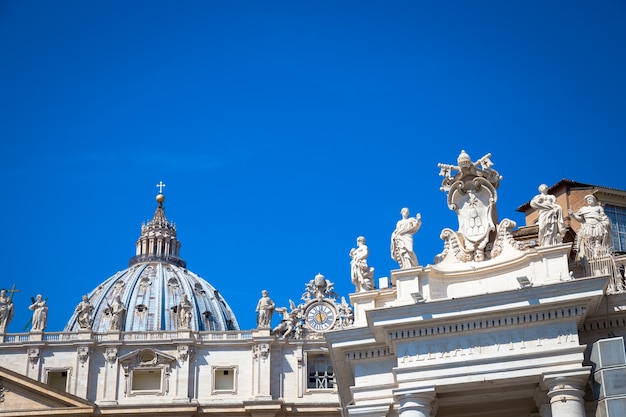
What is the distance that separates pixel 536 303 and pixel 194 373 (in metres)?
59.0

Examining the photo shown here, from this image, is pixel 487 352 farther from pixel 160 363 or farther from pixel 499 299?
pixel 160 363

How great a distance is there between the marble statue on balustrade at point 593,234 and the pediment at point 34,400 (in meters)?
57.9

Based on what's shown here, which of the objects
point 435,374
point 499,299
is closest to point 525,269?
point 499,299

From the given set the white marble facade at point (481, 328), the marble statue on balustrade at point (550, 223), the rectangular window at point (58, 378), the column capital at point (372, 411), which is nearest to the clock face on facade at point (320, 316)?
the rectangular window at point (58, 378)

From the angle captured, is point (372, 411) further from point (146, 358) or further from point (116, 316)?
point (116, 316)

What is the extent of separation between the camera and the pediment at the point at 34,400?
283 feet

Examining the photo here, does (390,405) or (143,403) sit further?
(143,403)

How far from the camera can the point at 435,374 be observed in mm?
33188

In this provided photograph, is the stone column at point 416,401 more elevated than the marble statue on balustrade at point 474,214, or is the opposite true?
the marble statue on balustrade at point 474,214

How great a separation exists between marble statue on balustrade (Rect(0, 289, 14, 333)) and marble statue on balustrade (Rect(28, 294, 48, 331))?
1.88m

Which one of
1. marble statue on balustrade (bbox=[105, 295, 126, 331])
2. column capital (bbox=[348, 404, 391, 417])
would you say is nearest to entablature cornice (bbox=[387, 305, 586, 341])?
column capital (bbox=[348, 404, 391, 417])

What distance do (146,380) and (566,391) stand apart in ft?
200

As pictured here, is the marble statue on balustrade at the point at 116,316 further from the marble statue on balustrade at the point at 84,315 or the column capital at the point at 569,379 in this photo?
the column capital at the point at 569,379

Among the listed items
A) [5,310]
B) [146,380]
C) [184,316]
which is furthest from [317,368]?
[5,310]
